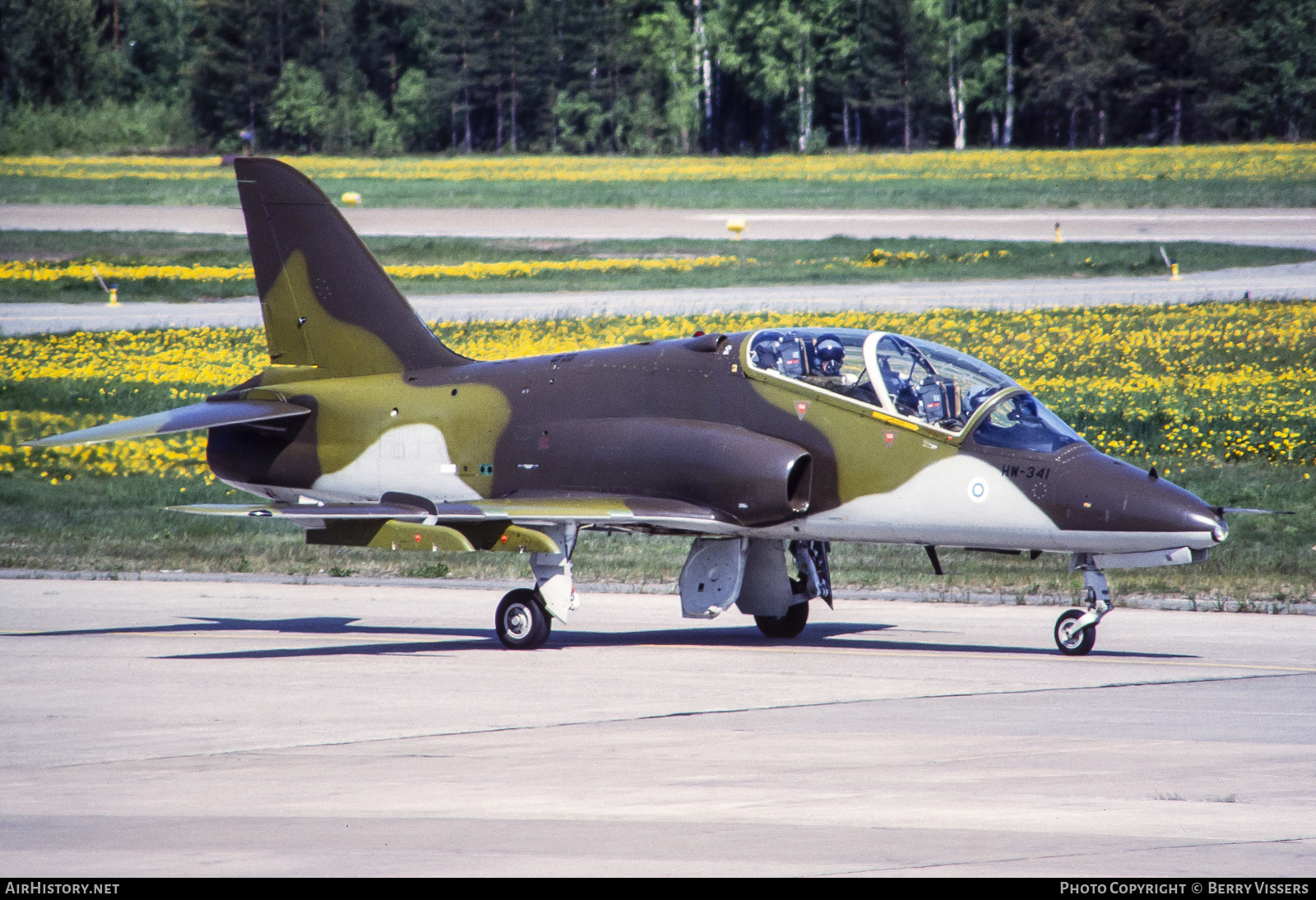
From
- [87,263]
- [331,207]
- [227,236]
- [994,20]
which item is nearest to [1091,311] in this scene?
[331,207]

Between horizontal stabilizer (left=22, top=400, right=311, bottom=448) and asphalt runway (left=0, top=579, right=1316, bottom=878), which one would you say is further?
horizontal stabilizer (left=22, top=400, right=311, bottom=448)

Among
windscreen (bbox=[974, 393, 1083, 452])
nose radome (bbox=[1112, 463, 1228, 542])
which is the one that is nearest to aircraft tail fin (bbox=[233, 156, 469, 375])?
windscreen (bbox=[974, 393, 1083, 452])

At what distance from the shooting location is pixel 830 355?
14.2 meters

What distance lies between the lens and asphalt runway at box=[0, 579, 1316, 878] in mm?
7566

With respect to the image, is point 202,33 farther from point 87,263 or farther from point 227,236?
point 87,263

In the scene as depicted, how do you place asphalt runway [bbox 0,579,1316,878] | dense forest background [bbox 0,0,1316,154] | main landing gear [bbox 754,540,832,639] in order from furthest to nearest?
dense forest background [bbox 0,0,1316,154], main landing gear [bbox 754,540,832,639], asphalt runway [bbox 0,579,1316,878]

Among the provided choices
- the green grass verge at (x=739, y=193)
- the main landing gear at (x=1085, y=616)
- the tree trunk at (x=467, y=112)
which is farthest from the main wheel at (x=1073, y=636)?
the tree trunk at (x=467, y=112)

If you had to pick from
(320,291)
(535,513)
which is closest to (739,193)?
(320,291)

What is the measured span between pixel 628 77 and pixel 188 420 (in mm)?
111651

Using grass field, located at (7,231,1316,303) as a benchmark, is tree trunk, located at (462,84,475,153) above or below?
above

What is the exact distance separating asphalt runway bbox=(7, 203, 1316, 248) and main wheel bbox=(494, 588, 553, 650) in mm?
43234

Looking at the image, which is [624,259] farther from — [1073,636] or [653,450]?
[1073,636]

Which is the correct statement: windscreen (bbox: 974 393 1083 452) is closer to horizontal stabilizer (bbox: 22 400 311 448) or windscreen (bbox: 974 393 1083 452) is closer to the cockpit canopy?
the cockpit canopy

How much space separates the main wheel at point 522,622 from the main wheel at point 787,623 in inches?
87.4
